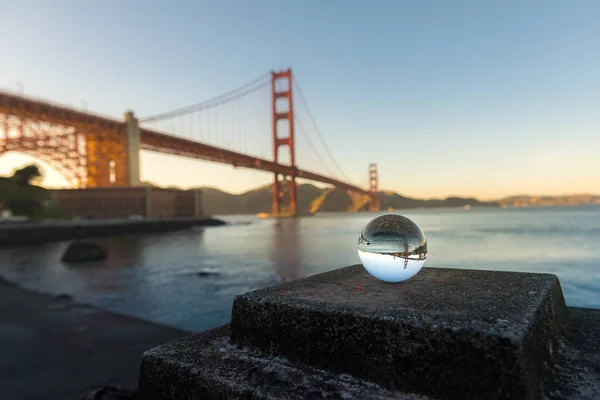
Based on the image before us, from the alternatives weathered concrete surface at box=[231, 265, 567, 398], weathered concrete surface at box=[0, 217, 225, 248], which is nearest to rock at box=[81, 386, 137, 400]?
weathered concrete surface at box=[231, 265, 567, 398]

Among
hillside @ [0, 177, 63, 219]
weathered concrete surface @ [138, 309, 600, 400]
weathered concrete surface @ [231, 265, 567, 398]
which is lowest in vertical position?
weathered concrete surface @ [138, 309, 600, 400]

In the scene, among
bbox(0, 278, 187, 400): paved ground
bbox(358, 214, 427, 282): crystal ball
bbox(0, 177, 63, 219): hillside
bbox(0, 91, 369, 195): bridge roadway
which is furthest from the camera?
bbox(0, 91, 369, 195): bridge roadway

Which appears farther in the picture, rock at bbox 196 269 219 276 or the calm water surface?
rock at bbox 196 269 219 276

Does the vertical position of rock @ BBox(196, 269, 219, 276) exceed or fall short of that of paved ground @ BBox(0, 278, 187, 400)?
it falls short

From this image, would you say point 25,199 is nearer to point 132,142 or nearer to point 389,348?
point 132,142

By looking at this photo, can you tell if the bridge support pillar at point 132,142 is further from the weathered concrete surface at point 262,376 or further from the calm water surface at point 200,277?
the weathered concrete surface at point 262,376

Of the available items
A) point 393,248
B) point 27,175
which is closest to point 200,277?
point 393,248

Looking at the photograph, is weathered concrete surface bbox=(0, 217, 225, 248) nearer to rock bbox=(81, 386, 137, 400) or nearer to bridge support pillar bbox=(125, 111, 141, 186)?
bridge support pillar bbox=(125, 111, 141, 186)

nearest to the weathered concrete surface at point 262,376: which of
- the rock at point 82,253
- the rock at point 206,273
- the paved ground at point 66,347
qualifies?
the paved ground at point 66,347
